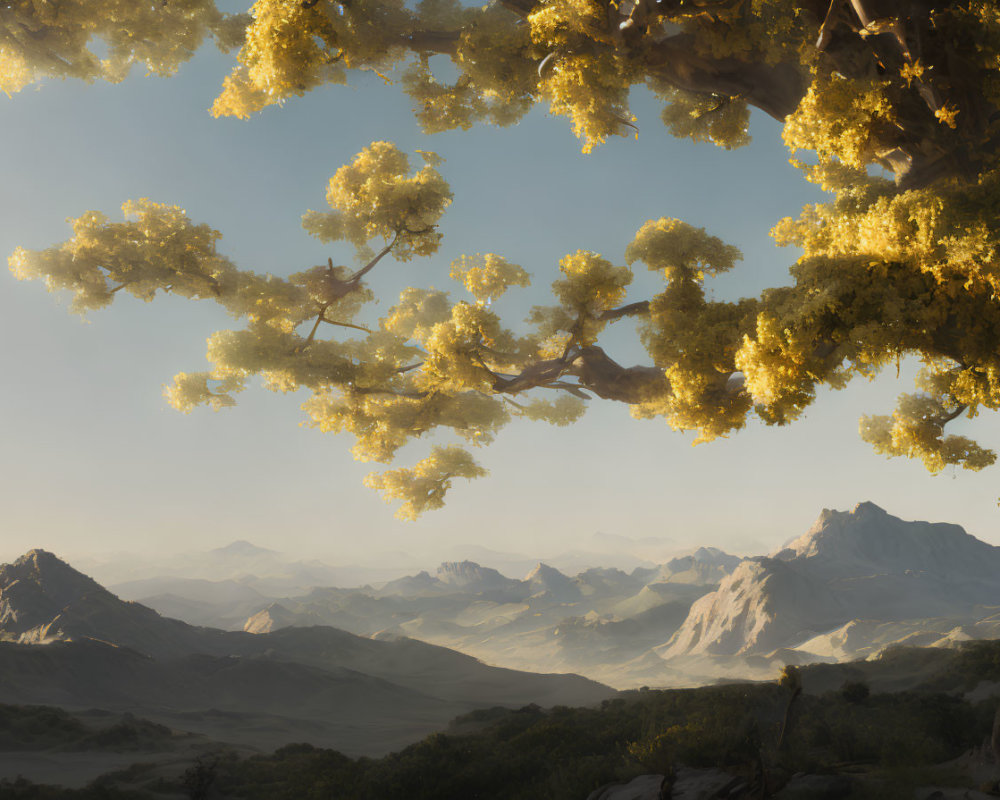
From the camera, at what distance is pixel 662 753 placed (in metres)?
7.82

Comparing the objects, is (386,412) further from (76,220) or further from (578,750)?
(578,750)

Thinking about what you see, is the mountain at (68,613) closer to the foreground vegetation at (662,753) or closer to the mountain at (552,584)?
the foreground vegetation at (662,753)

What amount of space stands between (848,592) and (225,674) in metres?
101

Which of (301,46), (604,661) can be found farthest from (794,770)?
(604,661)

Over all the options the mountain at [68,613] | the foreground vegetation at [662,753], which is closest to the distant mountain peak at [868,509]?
the foreground vegetation at [662,753]

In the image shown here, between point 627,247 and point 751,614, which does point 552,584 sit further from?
point 627,247

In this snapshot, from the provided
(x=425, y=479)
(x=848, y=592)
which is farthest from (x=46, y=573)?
(x=848, y=592)

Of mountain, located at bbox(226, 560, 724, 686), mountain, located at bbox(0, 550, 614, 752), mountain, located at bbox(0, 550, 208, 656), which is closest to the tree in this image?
mountain, located at bbox(0, 550, 614, 752)

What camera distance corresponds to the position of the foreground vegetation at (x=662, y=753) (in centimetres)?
793

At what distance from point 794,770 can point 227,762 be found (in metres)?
18.5

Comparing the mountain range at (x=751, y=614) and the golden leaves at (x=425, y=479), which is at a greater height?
the golden leaves at (x=425, y=479)

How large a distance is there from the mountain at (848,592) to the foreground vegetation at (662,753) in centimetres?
6190

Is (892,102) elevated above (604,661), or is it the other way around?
(892,102)

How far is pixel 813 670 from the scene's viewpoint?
92.5ft
